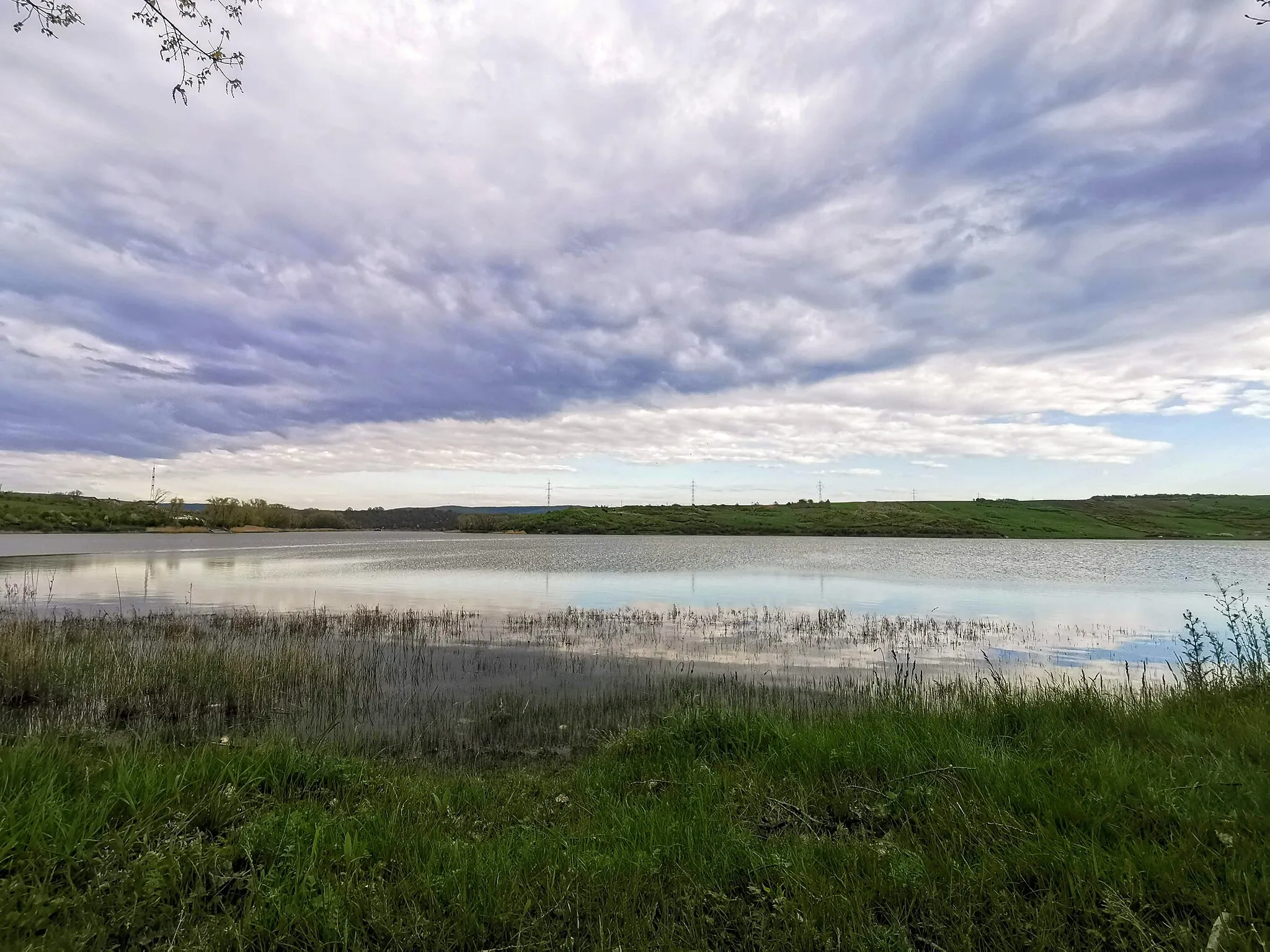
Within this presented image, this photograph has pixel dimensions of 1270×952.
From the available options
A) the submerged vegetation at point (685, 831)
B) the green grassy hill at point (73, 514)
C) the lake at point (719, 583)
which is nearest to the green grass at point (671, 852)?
the submerged vegetation at point (685, 831)

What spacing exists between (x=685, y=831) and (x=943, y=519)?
131 metres

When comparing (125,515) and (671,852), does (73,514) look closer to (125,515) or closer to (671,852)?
(125,515)

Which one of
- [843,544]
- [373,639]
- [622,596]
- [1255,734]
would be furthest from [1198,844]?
[843,544]

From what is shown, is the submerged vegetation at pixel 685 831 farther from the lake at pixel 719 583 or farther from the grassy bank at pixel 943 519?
the grassy bank at pixel 943 519

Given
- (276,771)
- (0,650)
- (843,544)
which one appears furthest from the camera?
(843,544)

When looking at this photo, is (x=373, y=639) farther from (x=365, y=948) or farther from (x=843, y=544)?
(x=843, y=544)

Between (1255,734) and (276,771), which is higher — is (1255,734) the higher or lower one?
the higher one

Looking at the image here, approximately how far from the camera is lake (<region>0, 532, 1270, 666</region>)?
22438mm

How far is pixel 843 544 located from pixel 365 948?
3664 inches

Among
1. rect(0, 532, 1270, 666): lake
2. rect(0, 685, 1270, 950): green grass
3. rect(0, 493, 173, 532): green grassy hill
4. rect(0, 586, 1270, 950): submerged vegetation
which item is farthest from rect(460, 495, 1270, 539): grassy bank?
rect(0, 685, 1270, 950): green grass

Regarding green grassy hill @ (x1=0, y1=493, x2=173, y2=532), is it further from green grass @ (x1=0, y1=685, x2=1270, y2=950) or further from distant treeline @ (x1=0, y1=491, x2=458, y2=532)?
green grass @ (x1=0, y1=685, x2=1270, y2=950)

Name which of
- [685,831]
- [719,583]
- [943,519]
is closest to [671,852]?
[685,831]

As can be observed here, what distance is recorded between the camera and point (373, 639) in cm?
1792

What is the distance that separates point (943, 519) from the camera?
120062mm
